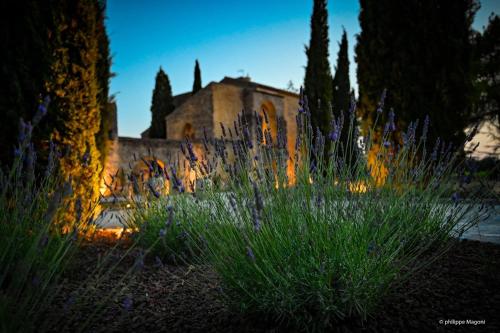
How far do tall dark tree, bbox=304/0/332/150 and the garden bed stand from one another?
14.1m

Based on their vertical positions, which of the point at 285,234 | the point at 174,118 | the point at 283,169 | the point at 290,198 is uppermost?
the point at 174,118

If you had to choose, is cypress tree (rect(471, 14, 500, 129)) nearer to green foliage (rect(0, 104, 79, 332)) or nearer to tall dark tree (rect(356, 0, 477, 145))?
tall dark tree (rect(356, 0, 477, 145))

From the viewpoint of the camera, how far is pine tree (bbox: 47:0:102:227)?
386cm

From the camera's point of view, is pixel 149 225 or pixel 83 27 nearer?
pixel 149 225

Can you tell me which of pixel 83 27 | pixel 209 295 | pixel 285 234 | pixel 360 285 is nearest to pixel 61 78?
pixel 83 27

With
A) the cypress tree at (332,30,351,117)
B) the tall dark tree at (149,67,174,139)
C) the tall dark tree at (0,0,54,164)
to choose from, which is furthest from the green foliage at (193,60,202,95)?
the tall dark tree at (0,0,54,164)

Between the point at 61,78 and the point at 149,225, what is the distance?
7.89 feet

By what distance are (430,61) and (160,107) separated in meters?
22.4

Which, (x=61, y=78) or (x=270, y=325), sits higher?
(x=61, y=78)

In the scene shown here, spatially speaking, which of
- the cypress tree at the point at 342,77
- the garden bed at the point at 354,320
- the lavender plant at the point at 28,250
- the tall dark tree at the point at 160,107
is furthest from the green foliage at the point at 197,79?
the garden bed at the point at 354,320

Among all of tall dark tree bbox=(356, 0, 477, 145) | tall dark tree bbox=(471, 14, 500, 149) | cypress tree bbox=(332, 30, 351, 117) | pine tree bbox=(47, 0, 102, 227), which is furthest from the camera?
cypress tree bbox=(332, 30, 351, 117)

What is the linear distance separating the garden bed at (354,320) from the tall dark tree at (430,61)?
5.53 metres

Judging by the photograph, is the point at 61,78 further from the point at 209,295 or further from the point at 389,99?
the point at 389,99

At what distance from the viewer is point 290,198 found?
1.72m
